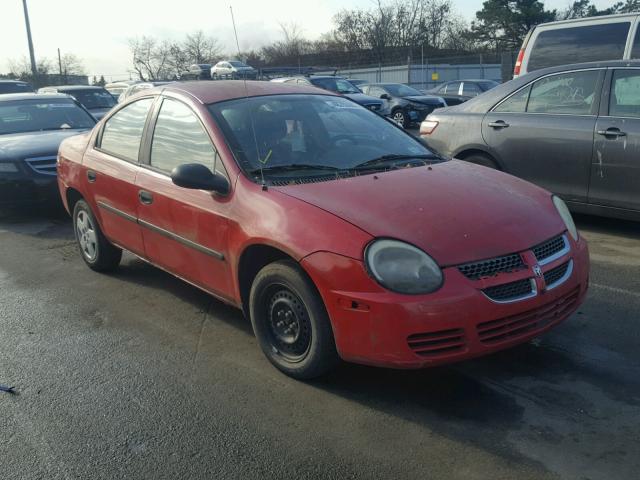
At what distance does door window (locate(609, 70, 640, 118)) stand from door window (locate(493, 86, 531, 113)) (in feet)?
2.81

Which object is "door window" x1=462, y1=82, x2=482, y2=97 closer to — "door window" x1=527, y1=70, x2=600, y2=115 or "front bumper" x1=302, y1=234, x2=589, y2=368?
"door window" x1=527, y1=70, x2=600, y2=115

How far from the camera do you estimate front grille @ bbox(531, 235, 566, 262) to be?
3264 millimetres

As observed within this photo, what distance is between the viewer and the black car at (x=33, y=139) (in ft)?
25.9

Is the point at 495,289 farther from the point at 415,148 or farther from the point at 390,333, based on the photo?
the point at 415,148

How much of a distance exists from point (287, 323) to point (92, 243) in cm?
279

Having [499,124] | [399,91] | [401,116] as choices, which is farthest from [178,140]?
[399,91]

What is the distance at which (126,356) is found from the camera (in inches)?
157

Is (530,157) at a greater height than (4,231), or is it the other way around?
(530,157)

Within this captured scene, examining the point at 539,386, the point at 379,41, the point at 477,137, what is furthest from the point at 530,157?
the point at 379,41

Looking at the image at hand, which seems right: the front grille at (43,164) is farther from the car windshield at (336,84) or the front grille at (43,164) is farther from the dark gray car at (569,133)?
the car windshield at (336,84)

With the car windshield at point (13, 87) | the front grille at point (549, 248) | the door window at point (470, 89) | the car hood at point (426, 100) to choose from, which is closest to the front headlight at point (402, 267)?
the front grille at point (549, 248)

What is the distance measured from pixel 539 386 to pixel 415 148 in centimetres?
186

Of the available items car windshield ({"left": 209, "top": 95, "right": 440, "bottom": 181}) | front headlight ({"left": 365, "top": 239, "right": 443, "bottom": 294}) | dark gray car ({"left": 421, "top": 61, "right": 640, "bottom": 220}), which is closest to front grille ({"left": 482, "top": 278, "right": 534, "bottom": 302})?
front headlight ({"left": 365, "top": 239, "right": 443, "bottom": 294})

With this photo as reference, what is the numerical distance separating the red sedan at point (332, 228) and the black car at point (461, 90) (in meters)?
17.2
